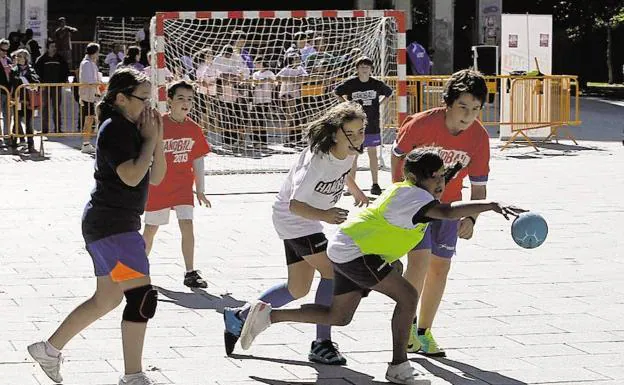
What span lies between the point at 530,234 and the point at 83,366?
8.05 ft

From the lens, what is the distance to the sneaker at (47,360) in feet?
19.6

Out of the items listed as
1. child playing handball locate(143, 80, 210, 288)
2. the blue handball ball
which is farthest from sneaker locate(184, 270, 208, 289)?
the blue handball ball

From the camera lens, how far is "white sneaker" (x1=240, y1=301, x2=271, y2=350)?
261 inches

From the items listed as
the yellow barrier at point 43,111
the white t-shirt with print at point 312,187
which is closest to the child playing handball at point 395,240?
the white t-shirt with print at point 312,187

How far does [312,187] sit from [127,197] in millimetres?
1108

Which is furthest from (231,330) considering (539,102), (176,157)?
(539,102)

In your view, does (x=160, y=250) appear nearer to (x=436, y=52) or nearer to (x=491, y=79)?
(x=491, y=79)

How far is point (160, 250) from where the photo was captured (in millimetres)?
10602

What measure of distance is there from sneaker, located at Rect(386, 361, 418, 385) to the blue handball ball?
33.5 inches

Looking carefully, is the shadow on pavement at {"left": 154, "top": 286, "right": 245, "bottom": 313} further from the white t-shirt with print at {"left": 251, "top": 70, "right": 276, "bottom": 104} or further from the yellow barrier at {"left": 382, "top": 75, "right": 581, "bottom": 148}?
the yellow barrier at {"left": 382, "top": 75, "right": 581, "bottom": 148}

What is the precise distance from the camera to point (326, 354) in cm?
661

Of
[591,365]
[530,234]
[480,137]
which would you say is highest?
[480,137]

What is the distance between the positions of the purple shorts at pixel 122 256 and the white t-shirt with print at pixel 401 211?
1.04 m

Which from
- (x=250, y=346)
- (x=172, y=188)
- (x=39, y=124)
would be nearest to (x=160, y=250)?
(x=172, y=188)
